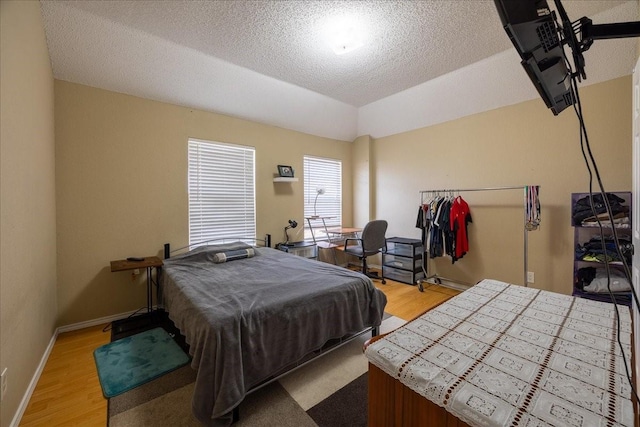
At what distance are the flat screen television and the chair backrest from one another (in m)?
2.92

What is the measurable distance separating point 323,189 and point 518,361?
3973mm

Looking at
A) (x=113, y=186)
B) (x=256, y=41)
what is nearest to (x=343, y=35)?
(x=256, y=41)

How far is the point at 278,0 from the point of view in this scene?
1.93 meters

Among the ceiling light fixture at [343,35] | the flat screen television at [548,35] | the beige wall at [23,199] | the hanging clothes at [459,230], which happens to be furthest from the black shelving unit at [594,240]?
the beige wall at [23,199]

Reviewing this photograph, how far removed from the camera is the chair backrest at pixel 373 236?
12.4 feet

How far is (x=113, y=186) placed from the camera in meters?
2.84

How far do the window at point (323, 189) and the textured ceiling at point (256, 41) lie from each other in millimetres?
1603

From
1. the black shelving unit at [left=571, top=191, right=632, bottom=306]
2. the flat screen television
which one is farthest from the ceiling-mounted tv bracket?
the black shelving unit at [left=571, top=191, right=632, bottom=306]

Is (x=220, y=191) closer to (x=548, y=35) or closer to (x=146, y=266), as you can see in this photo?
(x=146, y=266)

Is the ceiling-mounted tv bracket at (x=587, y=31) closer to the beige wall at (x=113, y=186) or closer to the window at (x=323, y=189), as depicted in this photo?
the beige wall at (x=113, y=186)

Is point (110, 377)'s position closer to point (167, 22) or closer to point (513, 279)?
point (167, 22)

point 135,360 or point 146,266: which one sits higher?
point 146,266

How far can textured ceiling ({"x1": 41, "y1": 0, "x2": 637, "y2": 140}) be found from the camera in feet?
6.64

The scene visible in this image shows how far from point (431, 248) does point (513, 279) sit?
1.02 m
